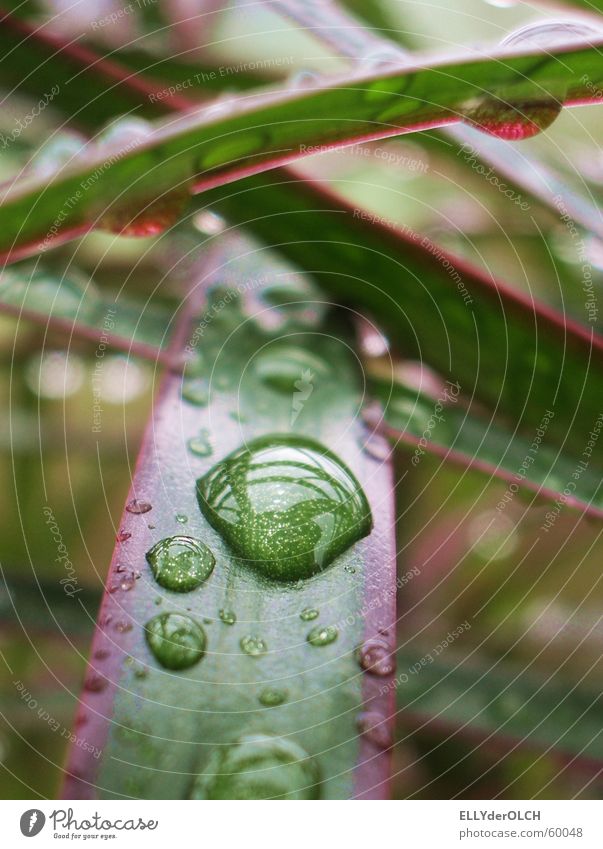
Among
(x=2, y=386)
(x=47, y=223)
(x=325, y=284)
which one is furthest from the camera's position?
(x=2, y=386)

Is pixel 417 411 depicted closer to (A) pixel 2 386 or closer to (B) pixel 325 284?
(B) pixel 325 284

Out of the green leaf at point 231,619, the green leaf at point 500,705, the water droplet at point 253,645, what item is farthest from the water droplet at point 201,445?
the green leaf at point 500,705

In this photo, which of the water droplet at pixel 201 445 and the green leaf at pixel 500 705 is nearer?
the water droplet at pixel 201 445

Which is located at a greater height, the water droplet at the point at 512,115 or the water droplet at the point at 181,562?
the water droplet at the point at 512,115

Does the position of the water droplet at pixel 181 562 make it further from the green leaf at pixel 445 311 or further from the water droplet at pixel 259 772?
the green leaf at pixel 445 311

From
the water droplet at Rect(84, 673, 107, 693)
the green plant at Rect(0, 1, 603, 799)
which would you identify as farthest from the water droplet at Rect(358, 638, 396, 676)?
the water droplet at Rect(84, 673, 107, 693)

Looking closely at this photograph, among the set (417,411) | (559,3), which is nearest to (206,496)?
(417,411)

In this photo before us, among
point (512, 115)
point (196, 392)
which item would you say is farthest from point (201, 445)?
point (512, 115)
